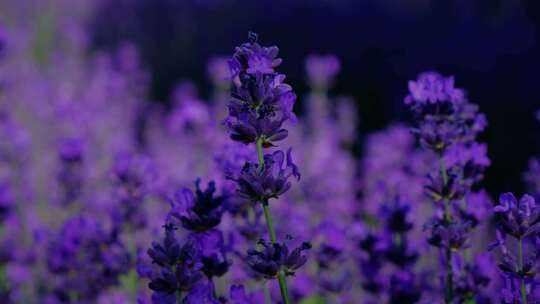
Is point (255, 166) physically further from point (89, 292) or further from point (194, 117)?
point (194, 117)

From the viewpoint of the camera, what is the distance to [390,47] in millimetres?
7234

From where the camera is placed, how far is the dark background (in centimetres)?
579

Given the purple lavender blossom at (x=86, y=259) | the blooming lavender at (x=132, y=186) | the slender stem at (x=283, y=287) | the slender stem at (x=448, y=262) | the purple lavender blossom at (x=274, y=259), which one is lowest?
the slender stem at (x=283, y=287)

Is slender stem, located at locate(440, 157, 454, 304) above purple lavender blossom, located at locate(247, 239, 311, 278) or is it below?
above

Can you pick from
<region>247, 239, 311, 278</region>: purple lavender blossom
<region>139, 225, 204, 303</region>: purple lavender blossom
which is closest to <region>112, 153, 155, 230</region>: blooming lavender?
<region>139, 225, 204, 303</region>: purple lavender blossom

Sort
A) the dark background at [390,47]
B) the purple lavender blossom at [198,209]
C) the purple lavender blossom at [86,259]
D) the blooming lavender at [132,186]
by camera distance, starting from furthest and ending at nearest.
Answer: the dark background at [390,47] → the blooming lavender at [132,186] → the purple lavender blossom at [86,259] → the purple lavender blossom at [198,209]

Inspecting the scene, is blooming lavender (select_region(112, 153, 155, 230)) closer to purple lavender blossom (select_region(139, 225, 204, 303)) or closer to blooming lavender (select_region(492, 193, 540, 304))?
purple lavender blossom (select_region(139, 225, 204, 303))

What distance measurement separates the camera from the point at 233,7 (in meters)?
10.8

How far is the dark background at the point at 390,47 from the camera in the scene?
5793 millimetres

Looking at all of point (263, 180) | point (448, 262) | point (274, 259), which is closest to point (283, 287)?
point (274, 259)

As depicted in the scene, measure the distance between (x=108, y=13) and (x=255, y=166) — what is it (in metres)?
11.5

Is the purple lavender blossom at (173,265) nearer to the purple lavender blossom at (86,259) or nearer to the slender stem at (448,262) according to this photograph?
the slender stem at (448,262)

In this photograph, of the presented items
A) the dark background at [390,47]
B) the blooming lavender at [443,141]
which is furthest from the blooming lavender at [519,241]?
the dark background at [390,47]

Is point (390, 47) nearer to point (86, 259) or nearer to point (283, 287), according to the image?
point (86, 259)
